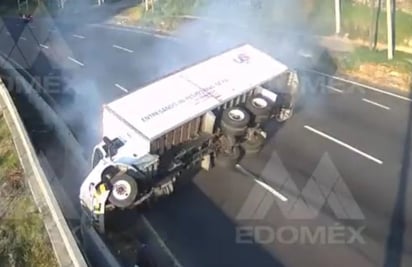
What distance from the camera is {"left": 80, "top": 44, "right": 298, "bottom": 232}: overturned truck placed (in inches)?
584

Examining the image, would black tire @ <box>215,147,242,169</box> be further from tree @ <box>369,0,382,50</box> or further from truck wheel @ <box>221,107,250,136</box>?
tree @ <box>369,0,382,50</box>

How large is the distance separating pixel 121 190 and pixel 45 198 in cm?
194

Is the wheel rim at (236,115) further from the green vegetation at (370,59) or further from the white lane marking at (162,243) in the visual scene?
the green vegetation at (370,59)

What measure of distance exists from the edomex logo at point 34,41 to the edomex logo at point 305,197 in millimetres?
14620

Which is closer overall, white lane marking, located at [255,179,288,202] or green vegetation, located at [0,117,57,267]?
green vegetation, located at [0,117,57,267]

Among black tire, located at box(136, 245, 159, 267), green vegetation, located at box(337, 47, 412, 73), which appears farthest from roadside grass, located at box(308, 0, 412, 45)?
black tire, located at box(136, 245, 159, 267)

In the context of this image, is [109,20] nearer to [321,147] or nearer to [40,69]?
[40,69]

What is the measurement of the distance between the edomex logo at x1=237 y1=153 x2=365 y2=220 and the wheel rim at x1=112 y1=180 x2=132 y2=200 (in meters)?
3.18

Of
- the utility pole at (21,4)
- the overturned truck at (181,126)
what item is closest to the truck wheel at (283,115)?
the overturned truck at (181,126)

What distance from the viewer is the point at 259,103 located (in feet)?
59.2

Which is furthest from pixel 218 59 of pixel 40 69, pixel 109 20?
pixel 109 20

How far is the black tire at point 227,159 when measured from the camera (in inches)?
695

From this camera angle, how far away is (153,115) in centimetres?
1576

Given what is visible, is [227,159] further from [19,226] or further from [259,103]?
[19,226]
